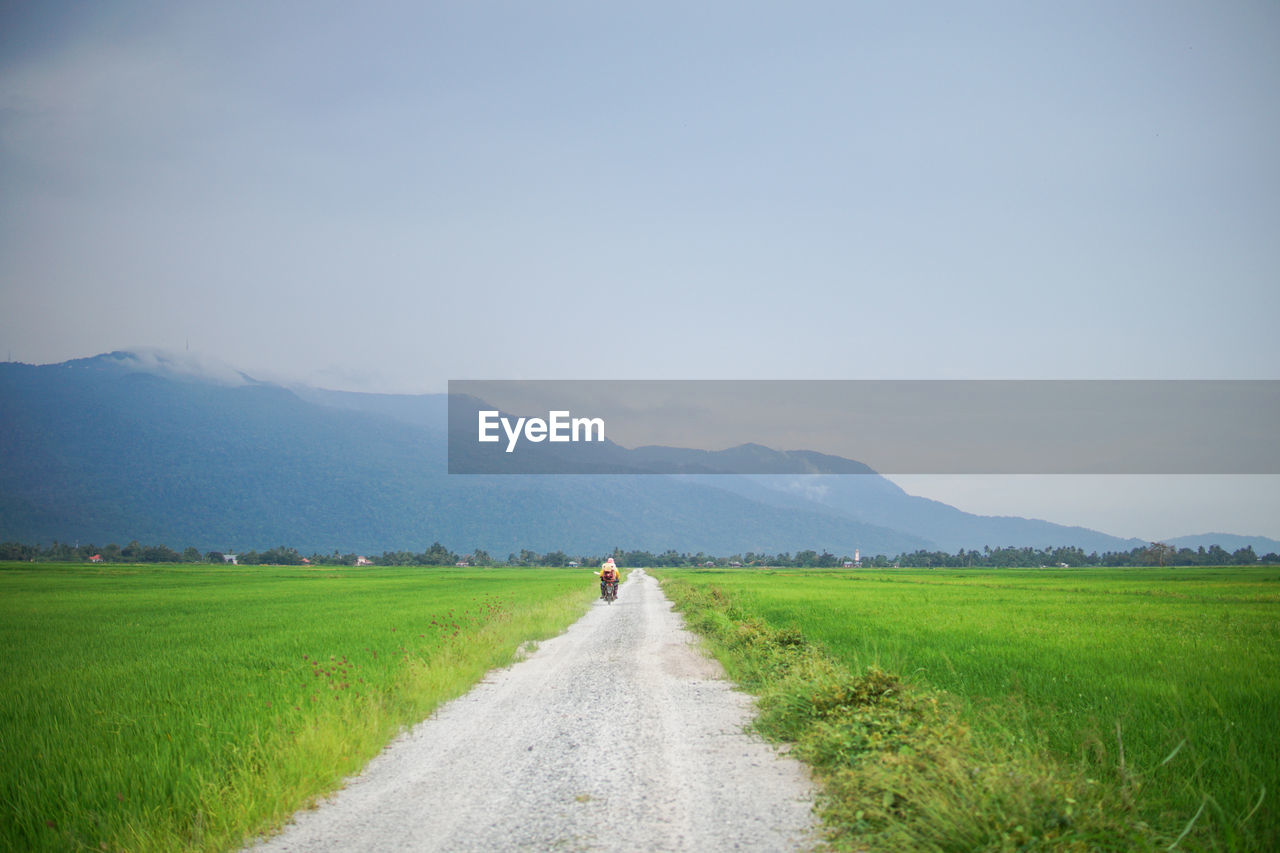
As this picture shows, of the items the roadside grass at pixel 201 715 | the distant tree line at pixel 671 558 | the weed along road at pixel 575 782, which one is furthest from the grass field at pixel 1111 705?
the distant tree line at pixel 671 558

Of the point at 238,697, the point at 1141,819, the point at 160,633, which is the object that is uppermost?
the point at 1141,819

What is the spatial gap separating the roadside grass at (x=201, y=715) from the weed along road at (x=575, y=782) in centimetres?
47

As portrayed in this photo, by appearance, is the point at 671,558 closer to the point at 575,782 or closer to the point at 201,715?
the point at 201,715

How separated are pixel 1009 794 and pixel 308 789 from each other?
5.98 meters

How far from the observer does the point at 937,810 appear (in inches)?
208

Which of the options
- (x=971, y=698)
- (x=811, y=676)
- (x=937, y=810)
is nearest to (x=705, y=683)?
(x=811, y=676)

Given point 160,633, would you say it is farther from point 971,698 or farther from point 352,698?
point 971,698

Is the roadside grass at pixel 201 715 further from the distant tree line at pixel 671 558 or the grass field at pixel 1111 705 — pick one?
the distant tree line at pixel 671 558

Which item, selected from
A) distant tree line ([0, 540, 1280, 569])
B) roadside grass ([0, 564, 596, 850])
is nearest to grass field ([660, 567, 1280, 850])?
roadside grass ([0, 564, 596, 850])

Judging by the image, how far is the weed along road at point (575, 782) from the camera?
5875mm

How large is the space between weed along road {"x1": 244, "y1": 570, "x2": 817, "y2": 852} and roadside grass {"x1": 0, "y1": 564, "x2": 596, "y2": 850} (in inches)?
18.7

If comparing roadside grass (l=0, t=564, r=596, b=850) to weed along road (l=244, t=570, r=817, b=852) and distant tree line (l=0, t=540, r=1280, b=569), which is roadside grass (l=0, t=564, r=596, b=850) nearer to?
weed along road (l=244, t=570, r=817, b=852)

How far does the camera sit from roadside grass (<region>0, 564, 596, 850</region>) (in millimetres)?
6430

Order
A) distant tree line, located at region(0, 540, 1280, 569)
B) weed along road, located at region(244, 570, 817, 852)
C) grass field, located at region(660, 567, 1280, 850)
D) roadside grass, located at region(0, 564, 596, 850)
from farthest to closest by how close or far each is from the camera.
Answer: distant tree line, located at region(0, 540, 1280, 569) < roadside grass, located at region(0, 564, 596, 850) < weed along road, located at region(244, 570, 817, 852) < grass field, located at region(660, 567, 1280, 850)
